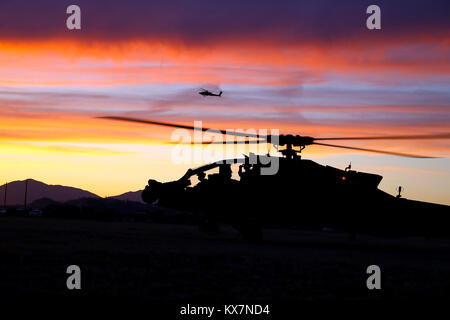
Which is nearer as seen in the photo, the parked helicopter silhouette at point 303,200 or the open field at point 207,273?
the open field at point 207,273

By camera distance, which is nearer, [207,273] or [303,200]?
[207,273]

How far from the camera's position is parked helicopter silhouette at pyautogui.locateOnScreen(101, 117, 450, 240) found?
90.8ft

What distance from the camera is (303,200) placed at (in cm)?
2848

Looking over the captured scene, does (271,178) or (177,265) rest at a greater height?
(271,178)

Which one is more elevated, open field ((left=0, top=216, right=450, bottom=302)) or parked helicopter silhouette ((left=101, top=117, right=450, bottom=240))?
parked helicopter silhouette ((left=101, top=117, right=450, bottom=240))

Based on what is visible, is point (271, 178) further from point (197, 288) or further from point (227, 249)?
point (197, 288)

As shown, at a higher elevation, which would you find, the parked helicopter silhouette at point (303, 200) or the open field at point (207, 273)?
the parked helicopter silhouette at point (303, 200)

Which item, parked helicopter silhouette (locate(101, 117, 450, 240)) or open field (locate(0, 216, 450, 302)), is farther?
parked helicopter silhouette (locate(101, 117, 450, 240))

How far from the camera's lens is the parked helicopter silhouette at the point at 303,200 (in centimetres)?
2767

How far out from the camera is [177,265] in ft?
58.9
